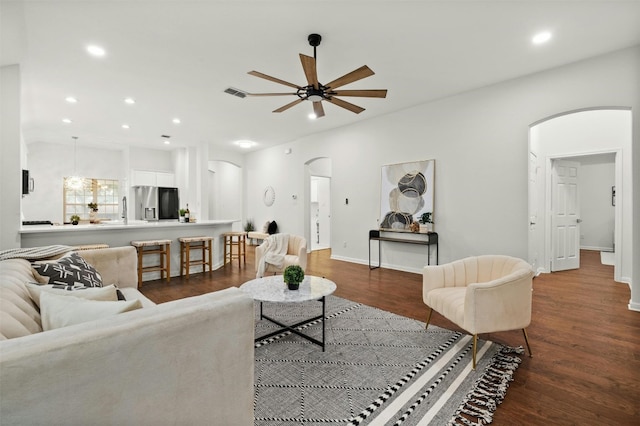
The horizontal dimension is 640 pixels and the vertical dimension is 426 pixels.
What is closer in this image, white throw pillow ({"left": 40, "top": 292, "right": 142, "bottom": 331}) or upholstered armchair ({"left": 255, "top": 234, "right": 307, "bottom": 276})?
white throw pillow ({"left": 40, "top": 292, "right": 142, "bottom": 331})

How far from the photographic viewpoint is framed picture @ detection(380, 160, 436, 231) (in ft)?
16.8

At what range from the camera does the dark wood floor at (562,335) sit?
179 cm

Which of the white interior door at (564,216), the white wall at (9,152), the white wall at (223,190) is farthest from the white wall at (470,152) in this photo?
the white wall at (9,152)

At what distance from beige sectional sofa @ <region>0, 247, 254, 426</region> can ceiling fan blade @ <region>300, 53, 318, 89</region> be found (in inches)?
81.8

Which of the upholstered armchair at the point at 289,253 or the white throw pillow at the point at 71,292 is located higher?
the white throw pillow at the point at 71,292

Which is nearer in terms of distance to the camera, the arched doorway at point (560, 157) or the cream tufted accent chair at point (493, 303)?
the cream tufted accent chair at point (493, 303)

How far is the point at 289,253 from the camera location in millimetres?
4836

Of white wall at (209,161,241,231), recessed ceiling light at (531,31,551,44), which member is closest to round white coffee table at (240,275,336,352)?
recessed ceiling light at (531,31,551,44)

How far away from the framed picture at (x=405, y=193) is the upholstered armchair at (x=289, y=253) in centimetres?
189

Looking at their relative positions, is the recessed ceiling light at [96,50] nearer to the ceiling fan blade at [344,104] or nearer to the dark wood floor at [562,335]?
the ceiling fan blade at [344,104]

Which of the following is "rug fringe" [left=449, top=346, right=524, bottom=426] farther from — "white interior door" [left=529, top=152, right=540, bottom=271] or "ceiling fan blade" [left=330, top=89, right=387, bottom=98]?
"white interior door" [left=529, top=152, right=540, bottom=271]

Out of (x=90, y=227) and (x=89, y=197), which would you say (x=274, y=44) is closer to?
(x=90, y=227)

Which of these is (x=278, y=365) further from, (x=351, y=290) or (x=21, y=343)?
(x=351, y=290)

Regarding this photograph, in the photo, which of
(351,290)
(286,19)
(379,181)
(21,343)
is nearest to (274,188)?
(379,181)
